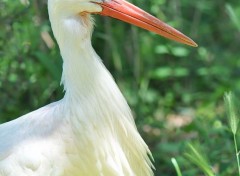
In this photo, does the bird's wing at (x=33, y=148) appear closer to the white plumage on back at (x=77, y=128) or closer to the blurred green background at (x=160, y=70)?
the white plumage on back at (x=77, y=128)

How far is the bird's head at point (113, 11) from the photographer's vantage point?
3.79m

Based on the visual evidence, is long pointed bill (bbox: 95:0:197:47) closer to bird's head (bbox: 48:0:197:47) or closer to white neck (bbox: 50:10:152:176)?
bird's head (bbox: 48:0:197:47)

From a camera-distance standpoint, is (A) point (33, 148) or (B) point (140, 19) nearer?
(A) point (33, 148)

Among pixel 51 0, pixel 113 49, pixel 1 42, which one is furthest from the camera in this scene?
pixel 113 49

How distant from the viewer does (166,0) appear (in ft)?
21.0

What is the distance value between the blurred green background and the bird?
2.90 ft

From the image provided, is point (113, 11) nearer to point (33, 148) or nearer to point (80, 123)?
point (80, 123)

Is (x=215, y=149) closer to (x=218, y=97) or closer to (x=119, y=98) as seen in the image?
(x=119, y=98)

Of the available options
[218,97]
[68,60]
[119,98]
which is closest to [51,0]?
[68,60]

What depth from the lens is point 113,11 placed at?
3.93m

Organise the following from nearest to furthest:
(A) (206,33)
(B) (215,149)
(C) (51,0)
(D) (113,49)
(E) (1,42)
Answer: (C) (51,0) → (B) (215,149) → (E) (1,42) → (D) (113,49) → (A) (206,33)

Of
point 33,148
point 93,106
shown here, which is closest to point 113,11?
point 93,106

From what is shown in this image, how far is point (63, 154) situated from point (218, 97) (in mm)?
2716

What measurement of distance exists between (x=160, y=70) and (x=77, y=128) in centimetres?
249
